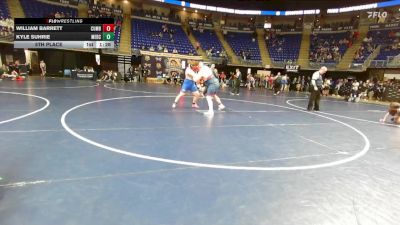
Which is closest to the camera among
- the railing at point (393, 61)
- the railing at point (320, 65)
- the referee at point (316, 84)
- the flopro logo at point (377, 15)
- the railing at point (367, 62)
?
the referee at point (316, 84)

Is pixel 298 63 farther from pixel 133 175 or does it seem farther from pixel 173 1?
pixel 133 175

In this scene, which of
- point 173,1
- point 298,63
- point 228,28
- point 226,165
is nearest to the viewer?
point 226,165

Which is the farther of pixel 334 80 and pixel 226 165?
pixel 334 80

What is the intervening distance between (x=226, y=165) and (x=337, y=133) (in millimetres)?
4348

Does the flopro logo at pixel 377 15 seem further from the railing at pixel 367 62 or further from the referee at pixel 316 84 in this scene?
the referee at pixel 316 84

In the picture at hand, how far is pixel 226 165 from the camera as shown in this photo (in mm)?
4273

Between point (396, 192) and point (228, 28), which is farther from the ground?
point (228, 28)

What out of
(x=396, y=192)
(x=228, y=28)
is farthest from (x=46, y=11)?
(x=396, y=192)
